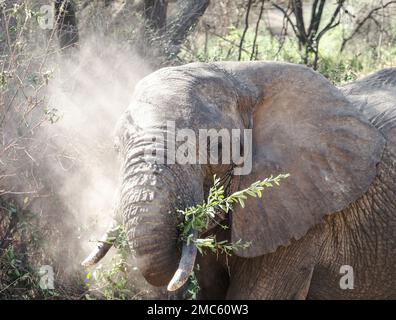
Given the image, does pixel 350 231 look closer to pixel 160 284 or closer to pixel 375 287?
pixel 375 287

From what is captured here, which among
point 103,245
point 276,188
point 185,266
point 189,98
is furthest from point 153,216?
point 276,188

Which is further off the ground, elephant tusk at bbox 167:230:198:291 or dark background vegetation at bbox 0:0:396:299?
dark background vegetation at bbox 0:0:396:299

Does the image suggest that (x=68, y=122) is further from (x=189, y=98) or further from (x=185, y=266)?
(x=185, y=266)

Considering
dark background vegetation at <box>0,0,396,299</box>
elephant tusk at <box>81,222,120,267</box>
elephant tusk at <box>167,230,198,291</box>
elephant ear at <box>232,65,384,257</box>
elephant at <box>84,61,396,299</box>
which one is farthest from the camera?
dark background vegetation at <box>0,0,396,299</box>

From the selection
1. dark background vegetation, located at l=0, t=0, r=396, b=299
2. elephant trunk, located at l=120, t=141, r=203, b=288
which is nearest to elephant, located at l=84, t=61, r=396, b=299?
elephant trunk, located at l=120, t=141, r=203, b=288

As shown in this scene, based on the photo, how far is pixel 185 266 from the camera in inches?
168

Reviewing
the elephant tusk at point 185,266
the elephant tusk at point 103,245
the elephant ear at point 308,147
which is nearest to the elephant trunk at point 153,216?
the elephant tusk at point 185,266

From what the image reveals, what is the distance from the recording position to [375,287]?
599 cm

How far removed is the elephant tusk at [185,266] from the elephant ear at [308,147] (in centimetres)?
96

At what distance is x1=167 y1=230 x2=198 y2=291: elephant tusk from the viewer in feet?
13.7

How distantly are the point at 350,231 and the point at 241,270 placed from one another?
Answer: 808 mm

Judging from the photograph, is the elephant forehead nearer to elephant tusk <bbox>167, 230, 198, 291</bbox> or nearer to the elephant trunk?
the elephant trunk
